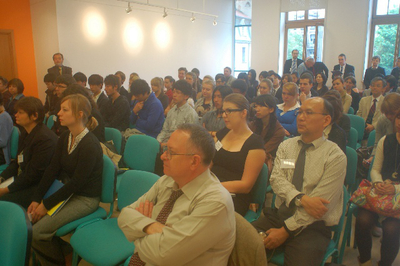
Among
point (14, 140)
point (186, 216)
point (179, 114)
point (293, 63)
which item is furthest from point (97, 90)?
point (293, 63)

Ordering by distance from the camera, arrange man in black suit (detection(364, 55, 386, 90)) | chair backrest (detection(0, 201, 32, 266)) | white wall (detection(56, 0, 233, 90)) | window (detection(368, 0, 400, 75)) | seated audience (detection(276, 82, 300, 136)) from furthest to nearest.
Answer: window (detection(368, 0, 400, 75)), man in black suit (detection(364, 55, 386, 90)), white wall (detection(56, 0, 233, 90)), seated audience (detection(276, 82, 300, 136)), chair backrest (detection(0, 201, 32, 266))

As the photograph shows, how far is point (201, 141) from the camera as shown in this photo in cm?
153

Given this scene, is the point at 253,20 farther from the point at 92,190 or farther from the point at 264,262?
the point at 264,262

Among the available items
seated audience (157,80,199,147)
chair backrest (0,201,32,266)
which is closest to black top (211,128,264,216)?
chair backrest (0,201,32,266)

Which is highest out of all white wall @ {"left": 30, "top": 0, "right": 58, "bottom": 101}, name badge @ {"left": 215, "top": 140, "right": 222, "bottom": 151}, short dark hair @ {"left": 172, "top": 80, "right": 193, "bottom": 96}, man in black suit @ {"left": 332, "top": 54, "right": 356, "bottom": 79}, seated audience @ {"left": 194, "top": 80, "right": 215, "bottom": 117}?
white wall @ {"left": 30, "top": 0, "right": 58, "bottom": 101}

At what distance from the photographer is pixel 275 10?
36.4 feet

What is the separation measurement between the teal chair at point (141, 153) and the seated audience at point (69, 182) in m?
0.62

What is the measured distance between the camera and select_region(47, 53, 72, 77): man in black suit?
289 inches

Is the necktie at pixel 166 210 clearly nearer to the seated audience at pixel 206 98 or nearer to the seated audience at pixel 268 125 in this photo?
the seated audience at pixel 268 125

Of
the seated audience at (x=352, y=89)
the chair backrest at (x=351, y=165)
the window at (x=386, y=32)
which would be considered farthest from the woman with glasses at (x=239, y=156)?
the window at (x=386, y=32)

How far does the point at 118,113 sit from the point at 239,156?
2.46 m

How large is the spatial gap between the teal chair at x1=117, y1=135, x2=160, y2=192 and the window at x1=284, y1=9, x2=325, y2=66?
8.99 meters

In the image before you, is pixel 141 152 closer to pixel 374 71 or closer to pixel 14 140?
pixel 14 140

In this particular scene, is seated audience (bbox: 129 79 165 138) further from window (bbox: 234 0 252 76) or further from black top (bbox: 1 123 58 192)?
window (bbox: 234 0 252 76)
